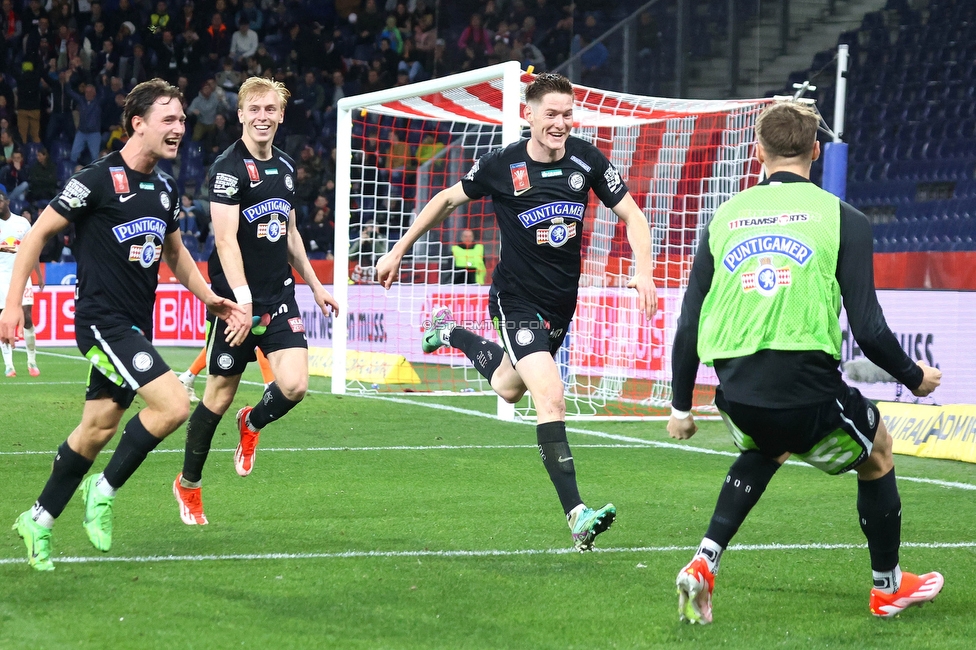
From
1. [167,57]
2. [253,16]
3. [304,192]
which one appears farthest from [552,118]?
[253,16]

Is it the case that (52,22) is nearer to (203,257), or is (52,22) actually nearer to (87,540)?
(203,257)

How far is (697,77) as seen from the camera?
53.3 feet

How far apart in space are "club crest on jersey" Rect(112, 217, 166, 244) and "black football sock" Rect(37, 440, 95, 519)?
0.89m

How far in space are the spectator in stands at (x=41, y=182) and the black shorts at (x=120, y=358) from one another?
64.9 feet

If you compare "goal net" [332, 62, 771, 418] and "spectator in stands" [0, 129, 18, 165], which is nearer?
"goal net" [332, 62, 771, 418]

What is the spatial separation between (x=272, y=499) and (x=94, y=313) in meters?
2.10

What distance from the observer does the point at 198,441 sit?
632cm

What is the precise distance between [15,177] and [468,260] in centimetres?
1246

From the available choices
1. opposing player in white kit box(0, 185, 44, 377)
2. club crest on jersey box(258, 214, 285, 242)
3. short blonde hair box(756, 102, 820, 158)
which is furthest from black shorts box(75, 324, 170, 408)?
opposing player in white kit box(0, 185, 44, 377)

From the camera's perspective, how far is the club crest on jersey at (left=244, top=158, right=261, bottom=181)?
20.7 ft

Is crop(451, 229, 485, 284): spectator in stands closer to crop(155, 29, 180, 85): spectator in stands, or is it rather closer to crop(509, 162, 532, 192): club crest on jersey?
crop(509, 162, 532, 192): club crest on jersey

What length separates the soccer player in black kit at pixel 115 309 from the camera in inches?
199

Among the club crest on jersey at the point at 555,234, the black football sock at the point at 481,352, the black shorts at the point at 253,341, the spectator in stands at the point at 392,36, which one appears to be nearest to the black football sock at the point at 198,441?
the black shorts at the point at 253,341

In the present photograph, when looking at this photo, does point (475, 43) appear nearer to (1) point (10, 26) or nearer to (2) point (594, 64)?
(2) point (594, 64)
